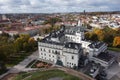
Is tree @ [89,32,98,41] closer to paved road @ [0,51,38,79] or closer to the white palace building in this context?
the white palace building

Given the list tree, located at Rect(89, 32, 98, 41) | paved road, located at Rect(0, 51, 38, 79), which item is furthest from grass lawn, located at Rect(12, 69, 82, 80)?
tree, located at Rect(89, 32, 98, 41)

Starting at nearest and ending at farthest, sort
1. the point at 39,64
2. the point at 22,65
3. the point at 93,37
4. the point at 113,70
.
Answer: the point at 113,70, the point at 22,65, the point at 39,64, the point at 93,37

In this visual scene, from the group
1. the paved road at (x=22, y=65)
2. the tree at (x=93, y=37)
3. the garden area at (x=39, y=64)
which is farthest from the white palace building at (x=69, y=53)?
the tree at (x=93, y=37)

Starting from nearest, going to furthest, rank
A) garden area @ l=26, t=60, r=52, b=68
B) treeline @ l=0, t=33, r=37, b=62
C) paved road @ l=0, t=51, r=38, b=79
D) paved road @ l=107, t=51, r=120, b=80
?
paved road @ l=107, t=51, r=120, b=80 → paved road @ l=0, t=51, r=38, b=79 → garden area @ l=26, t=60, r=52, b=68 → treeline @ l=0, t=33, r=37, b=62

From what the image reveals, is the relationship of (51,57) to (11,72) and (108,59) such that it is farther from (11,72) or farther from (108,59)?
(108,59)

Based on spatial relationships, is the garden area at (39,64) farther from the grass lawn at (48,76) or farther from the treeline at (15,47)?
the grass lawn at (48,76)

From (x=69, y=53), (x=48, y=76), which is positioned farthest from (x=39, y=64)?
(x=48, y=76)

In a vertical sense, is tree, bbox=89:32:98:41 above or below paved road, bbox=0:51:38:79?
above

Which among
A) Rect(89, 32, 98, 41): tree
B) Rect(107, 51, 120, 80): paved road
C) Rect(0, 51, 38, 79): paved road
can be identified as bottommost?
Rect(107, 51, 120, 80): paved road

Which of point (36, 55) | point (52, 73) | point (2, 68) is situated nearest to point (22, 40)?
point (36, 55)

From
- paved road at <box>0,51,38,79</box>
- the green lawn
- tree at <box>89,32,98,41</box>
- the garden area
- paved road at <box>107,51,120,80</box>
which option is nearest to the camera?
the green lawn

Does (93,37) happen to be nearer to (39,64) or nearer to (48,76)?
(39,64)
